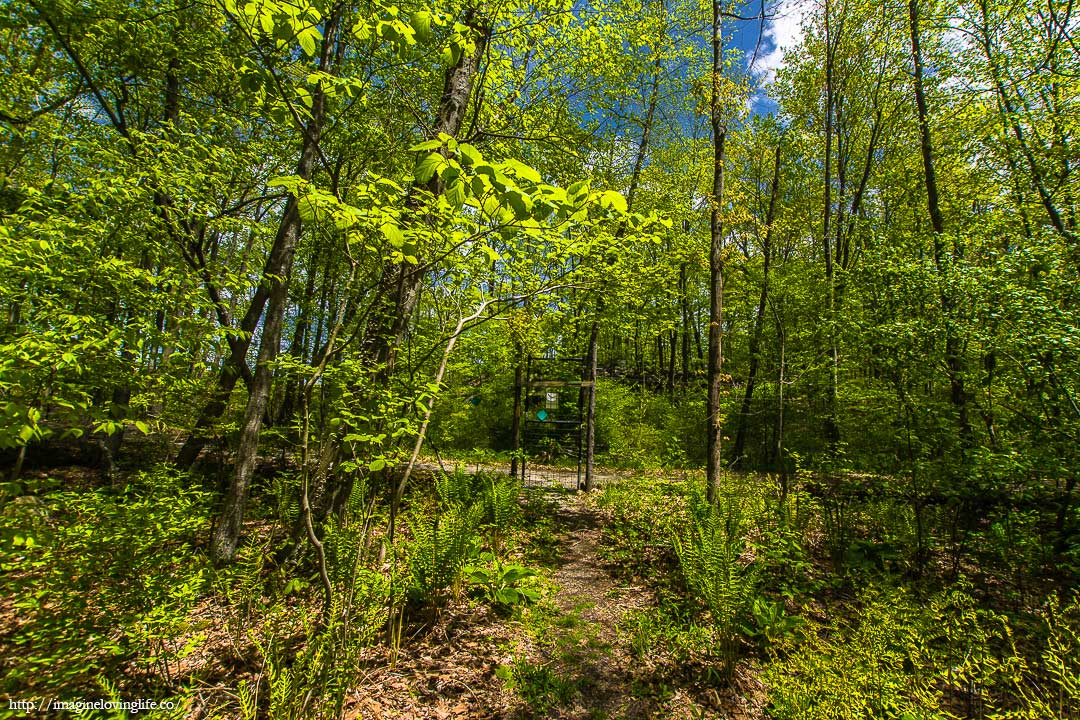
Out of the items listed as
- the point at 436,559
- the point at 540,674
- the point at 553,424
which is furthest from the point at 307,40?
the point at 553,424

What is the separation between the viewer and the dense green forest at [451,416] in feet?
7.11

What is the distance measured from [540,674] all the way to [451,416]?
541cm

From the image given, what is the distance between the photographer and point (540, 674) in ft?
9.61

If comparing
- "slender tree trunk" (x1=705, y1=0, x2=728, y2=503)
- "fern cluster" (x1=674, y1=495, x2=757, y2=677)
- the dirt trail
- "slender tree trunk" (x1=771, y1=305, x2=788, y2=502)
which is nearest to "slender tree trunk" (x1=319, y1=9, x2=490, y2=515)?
the dirt trail

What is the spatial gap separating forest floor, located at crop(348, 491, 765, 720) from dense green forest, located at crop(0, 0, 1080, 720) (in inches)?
1.0

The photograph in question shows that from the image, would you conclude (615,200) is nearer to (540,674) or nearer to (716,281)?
(540,674)

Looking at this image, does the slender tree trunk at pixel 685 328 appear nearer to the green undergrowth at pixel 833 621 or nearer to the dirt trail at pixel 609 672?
the green undergrowth at pixel 833 621

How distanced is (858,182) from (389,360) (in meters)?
17.7

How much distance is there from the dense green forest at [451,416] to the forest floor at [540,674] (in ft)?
0.08

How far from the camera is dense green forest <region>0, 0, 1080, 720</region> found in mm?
2168

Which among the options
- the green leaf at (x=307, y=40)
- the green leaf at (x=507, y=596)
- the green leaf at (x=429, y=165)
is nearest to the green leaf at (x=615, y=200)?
the green leaf at (x=429, y=165)

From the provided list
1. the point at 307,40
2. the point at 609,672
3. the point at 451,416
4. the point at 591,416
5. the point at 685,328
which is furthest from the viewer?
the point at 685,328

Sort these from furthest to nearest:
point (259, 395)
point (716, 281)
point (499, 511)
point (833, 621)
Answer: point (716, 281) < point (499, 511) < point (259, 395) < point (833, 621)

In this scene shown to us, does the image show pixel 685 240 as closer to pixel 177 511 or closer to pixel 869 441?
pixel 869 441
